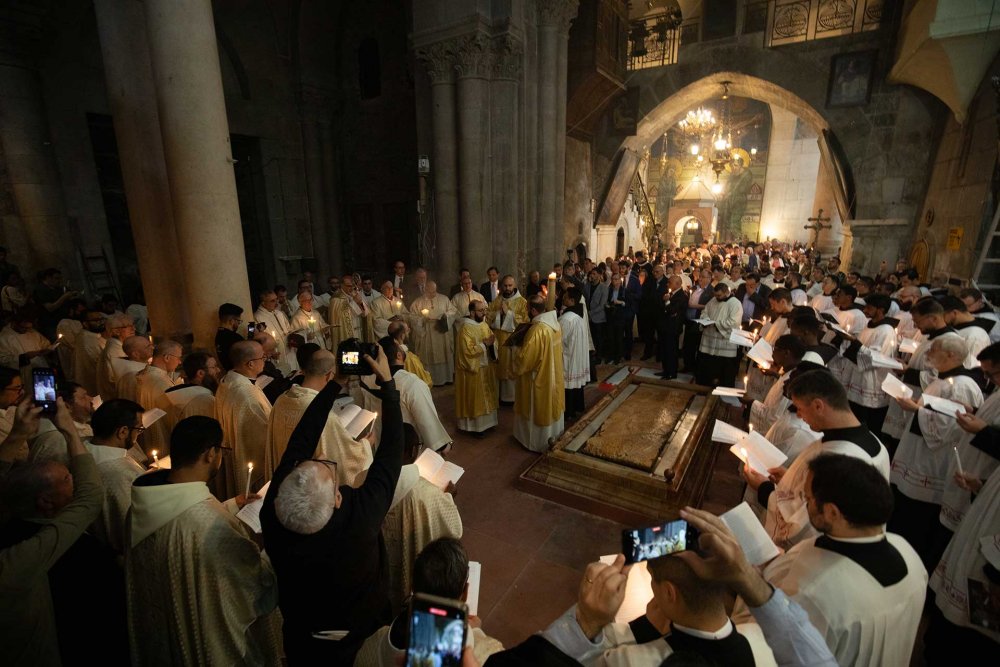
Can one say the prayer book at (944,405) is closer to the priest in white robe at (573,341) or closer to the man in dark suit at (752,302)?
the priest in white robe at (573,341)

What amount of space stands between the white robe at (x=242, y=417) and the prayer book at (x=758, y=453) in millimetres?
3559

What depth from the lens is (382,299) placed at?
9.12m

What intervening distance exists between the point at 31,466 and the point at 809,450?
4.15 m

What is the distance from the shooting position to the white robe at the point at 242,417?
Answer: 391cm

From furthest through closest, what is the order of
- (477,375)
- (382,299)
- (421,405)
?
(382,299)
(477,375)
(421,405)

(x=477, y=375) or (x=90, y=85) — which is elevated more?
(x=90, y=85)

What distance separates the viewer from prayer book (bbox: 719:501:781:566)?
6.70 feet

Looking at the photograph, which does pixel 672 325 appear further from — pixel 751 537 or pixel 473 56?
pixel 751 537

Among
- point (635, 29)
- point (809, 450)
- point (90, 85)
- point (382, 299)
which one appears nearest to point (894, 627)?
point (809, 450)

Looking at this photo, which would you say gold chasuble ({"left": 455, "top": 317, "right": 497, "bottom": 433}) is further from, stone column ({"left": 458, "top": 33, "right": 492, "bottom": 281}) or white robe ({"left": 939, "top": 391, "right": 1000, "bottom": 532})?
white robe ({"left": 939, "top": 391, "right": 1000, "bottom": 532})

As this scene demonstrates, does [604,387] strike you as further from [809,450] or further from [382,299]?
[809,450]

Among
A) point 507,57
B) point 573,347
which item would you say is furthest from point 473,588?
point 507,57

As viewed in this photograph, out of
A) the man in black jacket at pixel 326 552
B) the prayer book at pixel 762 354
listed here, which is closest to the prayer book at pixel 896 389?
the prayer book at pixel 762 354

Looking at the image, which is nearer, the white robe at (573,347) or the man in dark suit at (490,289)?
the white robe at (573,347)
